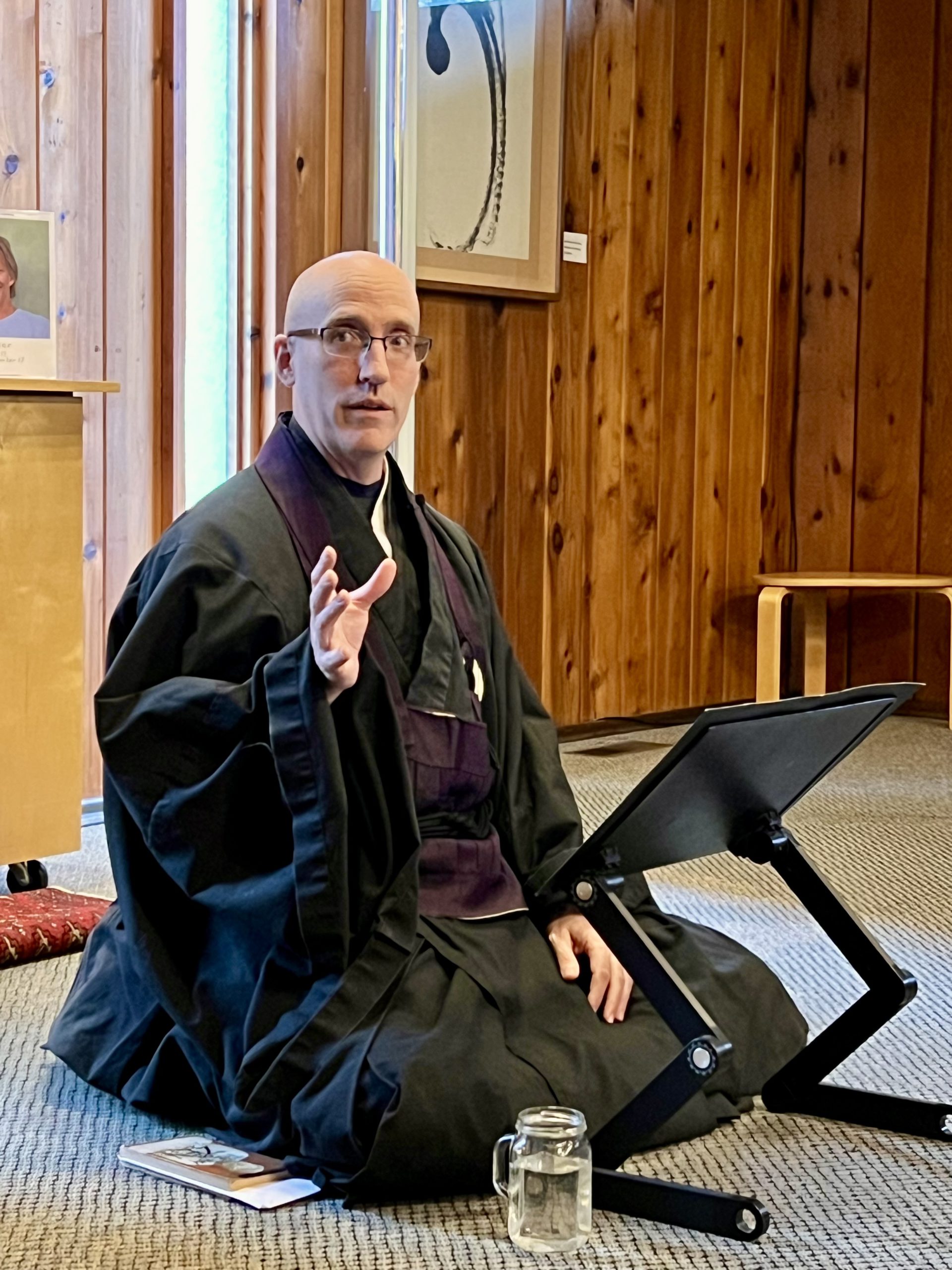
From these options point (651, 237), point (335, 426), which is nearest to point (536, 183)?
point (651, 237)

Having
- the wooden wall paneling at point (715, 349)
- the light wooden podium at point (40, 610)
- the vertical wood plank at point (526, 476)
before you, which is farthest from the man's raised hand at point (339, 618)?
the wooden wall paneling at point (715, 349)

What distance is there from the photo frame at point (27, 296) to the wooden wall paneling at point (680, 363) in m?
2.59

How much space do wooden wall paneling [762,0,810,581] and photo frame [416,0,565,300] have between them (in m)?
1.20

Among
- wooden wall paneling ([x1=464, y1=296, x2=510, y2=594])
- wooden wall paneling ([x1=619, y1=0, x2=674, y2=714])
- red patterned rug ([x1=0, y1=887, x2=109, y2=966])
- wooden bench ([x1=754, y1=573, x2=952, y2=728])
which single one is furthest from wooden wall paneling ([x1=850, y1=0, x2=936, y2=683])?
red patterned rug ([x1=0, y1=887, x2=109, y2=966])

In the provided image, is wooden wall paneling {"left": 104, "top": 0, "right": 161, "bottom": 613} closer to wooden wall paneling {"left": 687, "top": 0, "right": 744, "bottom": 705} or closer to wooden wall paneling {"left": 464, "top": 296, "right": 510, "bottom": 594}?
wooden wall paneling {"left": 464, "top": 296, "right": 510, "bottom": 594}

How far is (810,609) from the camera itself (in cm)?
566

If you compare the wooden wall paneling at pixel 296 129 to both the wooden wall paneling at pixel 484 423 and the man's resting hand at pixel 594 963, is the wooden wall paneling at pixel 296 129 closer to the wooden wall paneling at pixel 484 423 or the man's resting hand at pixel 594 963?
the wooden wall paneling at pixel 484 423

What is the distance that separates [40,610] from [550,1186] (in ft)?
5.63

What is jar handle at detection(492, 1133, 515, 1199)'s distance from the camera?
1913mm

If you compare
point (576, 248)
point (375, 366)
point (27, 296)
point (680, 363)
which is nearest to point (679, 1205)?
point (375, 366)

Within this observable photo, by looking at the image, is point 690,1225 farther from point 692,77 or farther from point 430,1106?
point 692,77

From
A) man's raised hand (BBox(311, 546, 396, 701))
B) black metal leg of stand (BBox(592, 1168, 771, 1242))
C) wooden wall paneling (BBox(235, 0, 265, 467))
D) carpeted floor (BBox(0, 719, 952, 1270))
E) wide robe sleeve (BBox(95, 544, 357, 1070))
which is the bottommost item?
carpeted floor (BBox(0, 719, 952, 1270))

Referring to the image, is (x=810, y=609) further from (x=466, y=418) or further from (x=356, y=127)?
(x=356, y=127)

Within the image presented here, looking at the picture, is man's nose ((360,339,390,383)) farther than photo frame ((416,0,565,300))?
No
